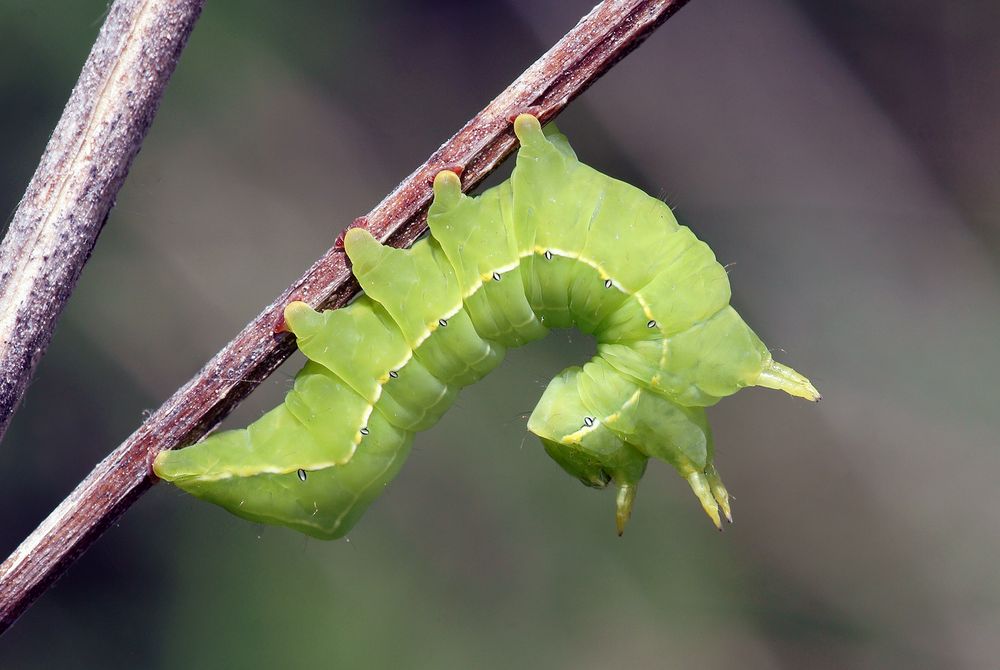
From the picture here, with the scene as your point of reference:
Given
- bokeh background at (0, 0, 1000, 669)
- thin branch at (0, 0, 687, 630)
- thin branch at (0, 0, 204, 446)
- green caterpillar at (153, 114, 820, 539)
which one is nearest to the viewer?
thin branch at (0, 0, 204, 446)

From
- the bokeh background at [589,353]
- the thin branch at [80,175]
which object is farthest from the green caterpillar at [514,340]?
the bokeh background at [589,353]

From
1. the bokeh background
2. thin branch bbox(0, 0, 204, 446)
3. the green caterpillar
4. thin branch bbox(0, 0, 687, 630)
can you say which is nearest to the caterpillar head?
the green caterpillar

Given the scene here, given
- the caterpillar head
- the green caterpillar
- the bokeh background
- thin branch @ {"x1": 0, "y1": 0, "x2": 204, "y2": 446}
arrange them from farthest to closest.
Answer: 1. the bokeh background
2. the caterpillar head
3. the green caterpillar
4. thin branch @ {"x1": 0, "y1": 0, "x2": 204, "y2": 446}

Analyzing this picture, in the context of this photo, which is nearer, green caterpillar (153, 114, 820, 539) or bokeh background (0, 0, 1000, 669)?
green caterpillar (153, 114, 820, 539)

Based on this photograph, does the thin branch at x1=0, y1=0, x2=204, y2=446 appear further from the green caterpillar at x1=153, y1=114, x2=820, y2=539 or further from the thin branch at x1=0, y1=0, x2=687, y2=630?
the green caterpillar at x1=153, y1=114, x2=820, y2=539

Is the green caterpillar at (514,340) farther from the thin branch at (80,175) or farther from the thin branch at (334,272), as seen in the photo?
the thin branch at (80,175)

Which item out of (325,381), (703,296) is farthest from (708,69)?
(325,381)

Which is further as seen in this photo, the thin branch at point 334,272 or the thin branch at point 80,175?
the thin branch at point 334,272
